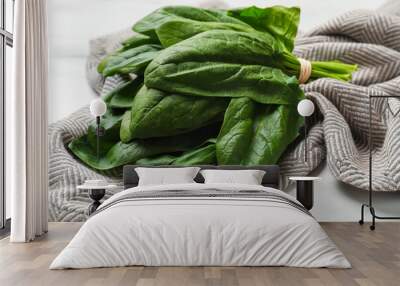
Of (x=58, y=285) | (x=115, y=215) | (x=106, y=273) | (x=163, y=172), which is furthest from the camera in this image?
(x=163, y=172)

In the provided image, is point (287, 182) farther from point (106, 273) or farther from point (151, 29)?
point (106, 273)

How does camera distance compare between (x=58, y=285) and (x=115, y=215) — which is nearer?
(x=58, y=285)

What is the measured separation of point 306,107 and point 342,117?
17.0 inches

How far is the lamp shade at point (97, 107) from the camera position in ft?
19.6

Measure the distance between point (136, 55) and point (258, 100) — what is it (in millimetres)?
1315

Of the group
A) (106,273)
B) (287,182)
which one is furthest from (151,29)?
(106,273)

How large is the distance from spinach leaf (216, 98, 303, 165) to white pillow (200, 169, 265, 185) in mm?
251

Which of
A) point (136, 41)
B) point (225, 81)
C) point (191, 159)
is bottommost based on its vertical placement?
point (191, 159)

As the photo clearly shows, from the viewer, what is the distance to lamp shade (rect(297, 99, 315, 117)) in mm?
5824

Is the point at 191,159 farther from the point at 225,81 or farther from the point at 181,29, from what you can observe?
the point at 181,29

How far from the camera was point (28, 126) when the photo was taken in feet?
16.6

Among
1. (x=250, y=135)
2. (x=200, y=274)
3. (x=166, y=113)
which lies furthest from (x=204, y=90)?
(x=200, y=274)

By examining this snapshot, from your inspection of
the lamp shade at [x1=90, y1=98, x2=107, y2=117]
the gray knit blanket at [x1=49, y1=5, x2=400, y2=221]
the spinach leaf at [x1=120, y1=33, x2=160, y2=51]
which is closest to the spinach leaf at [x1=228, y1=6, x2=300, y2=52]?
the gray knit blanket at [x1=49, y1=5, x2=400, y2=221]

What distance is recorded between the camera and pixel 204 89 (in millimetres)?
5879
